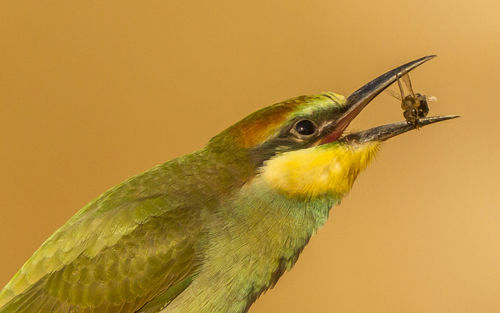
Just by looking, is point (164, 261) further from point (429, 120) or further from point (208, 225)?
point (429, 120)

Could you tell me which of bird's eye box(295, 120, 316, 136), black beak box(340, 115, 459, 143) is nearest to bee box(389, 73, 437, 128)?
black beak box(340, 115, 459, 143)

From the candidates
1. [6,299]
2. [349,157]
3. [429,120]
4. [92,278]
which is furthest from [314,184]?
[6,299]

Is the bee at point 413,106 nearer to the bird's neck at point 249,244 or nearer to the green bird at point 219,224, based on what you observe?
the green bird at point 219,224

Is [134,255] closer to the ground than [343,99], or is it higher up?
closer to the ground

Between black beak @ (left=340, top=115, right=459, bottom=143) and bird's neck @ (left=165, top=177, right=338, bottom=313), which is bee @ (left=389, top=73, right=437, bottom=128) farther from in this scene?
bird's neck @ (left=165, top=177, right=338, bottom=313)

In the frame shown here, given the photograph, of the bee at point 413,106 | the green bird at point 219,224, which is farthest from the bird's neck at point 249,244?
the bee at point 413,106

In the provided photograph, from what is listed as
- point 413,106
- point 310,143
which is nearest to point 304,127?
point 310,143

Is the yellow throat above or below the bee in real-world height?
below

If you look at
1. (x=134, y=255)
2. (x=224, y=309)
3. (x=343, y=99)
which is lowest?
(x=224, y=309)
